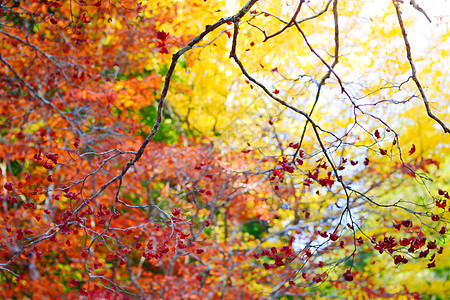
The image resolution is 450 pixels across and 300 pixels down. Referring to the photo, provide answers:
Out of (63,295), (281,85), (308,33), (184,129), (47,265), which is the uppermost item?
(184,129)

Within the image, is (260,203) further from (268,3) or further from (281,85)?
(268,3)

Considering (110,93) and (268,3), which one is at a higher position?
(110,93)

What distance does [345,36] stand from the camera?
5.81 meters

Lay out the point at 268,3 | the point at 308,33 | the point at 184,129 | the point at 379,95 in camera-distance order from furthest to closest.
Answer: the point at 184,129 < the point at 308,33 < the point at 379,95 < the point at 268,3

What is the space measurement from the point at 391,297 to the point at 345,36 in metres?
4.47

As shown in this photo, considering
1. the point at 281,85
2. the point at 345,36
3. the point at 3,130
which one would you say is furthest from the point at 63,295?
the point at 345,36

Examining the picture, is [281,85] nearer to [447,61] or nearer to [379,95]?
[379,95]

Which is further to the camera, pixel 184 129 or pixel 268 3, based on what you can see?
pixel 184 129

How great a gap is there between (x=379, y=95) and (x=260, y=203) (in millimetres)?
2391

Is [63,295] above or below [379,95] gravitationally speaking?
below

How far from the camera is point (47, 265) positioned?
24.1 feet

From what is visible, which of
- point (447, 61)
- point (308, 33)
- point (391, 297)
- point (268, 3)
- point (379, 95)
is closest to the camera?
point (268, 3)

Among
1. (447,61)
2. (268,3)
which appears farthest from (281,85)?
(447,61)

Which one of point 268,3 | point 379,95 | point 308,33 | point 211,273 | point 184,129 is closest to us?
point 268,3
